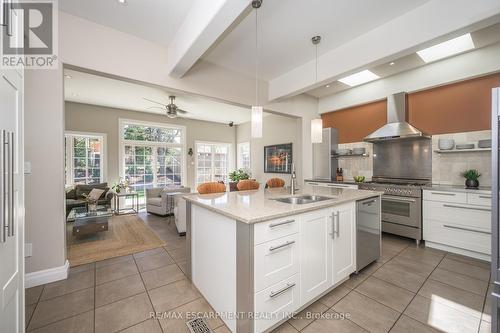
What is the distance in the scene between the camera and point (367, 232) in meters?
2.38

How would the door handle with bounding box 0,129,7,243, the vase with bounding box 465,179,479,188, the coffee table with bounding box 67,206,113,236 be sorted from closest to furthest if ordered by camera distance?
the door handle with bounding box 0,129,7,243, the vase with bounding box 465,179,479,188, the coffee table with bounding box 67,206,113,236

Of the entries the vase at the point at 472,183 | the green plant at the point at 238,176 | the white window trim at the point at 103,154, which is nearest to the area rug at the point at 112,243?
the white window trim at the point at 103,154

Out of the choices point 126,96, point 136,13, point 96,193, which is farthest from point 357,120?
point 96,193

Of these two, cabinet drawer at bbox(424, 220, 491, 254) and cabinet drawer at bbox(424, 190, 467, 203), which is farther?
cabinet drawer at bbox(424, 190, 467, 203)

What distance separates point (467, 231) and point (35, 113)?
5.32m

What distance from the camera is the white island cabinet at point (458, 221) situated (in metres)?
2.61

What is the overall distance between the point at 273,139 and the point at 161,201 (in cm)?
349

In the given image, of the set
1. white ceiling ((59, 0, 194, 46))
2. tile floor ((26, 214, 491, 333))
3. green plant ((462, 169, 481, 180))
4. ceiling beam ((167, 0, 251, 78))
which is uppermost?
white ceiling ((59, 0, 194, 46))

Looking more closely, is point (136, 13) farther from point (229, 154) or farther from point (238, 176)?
point (229, 154)

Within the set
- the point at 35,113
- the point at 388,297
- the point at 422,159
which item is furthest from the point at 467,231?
the point at 35,113

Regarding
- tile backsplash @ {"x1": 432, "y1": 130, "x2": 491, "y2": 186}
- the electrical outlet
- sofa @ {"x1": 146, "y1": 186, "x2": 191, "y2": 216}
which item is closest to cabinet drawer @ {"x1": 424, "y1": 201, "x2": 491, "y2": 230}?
tile backsplash @ {"x1": 432, "y1": 130, "x2": 491, "y2": 186}

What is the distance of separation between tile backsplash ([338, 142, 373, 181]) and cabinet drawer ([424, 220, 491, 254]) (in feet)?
4.84

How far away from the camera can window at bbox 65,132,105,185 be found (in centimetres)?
523

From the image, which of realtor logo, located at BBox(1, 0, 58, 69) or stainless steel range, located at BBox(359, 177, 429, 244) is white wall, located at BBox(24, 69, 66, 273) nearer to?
realtor logo, located at BBox(1, 0, 58, 69)
